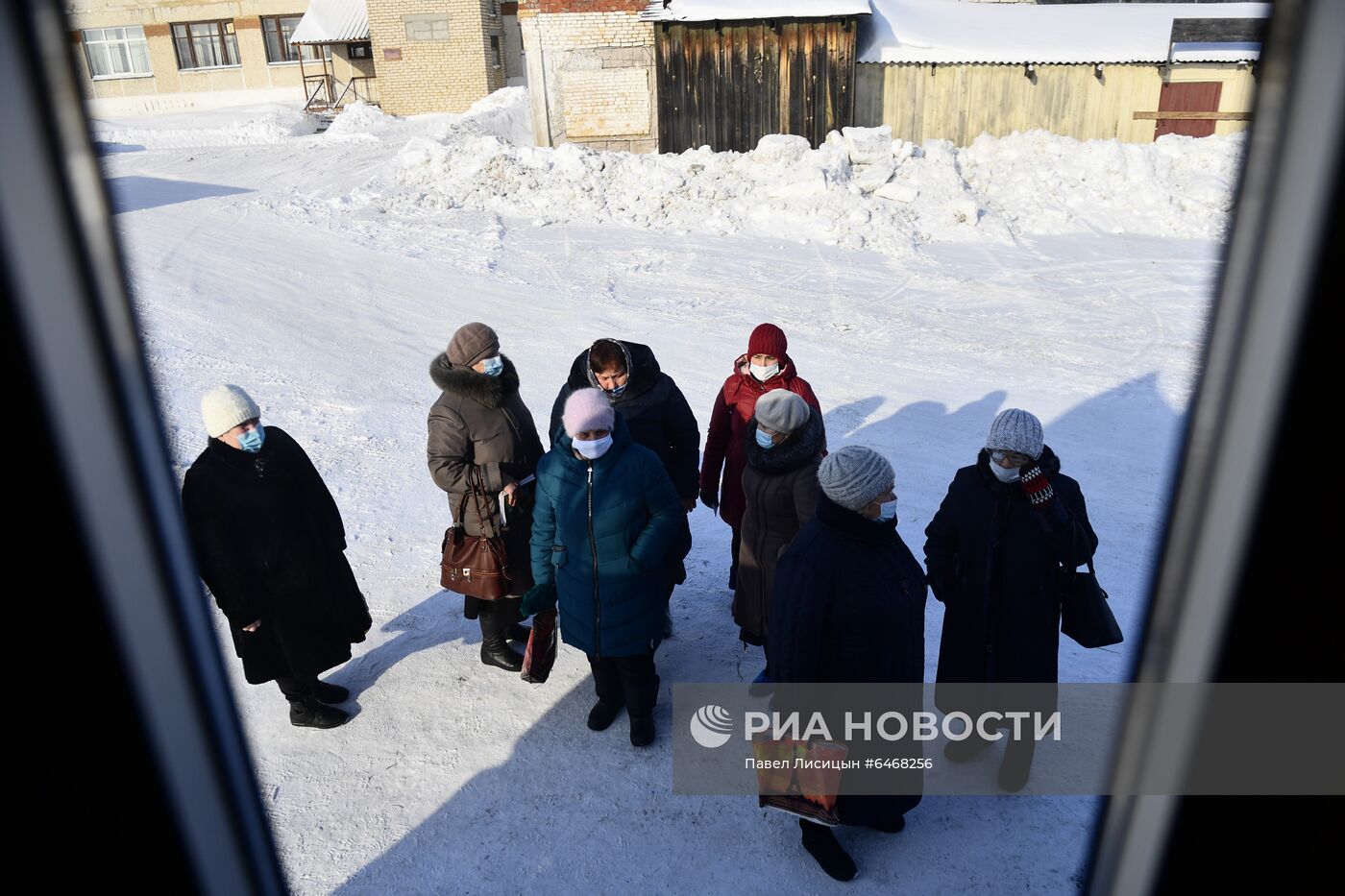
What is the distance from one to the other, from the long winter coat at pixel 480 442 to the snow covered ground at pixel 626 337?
3.11 feet

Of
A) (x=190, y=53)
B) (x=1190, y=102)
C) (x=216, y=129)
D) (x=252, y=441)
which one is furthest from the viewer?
(x=190, y=53)

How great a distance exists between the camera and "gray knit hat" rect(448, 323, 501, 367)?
410 centimetres

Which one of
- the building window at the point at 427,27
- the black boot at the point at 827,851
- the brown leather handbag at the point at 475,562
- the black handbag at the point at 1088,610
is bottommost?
the black boot at the point at 827,851

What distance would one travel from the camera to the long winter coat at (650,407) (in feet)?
14.6

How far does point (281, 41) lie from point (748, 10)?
20.8 metres

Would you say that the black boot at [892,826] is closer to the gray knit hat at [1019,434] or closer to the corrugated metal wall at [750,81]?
the gray knit hat at [1019,434]

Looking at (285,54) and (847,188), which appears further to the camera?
(285,54)

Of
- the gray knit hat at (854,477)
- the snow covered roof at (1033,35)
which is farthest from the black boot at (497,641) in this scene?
the snow covered roof at (1033,35)

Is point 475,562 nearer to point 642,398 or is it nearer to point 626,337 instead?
point 642,398

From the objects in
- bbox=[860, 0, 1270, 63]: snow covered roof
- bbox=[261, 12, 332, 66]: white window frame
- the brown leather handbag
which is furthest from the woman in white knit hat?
bbox=[261, 12, 332, 66]: white window frame

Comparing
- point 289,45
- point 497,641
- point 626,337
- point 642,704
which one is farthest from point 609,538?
point 289,45

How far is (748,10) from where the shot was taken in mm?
16156

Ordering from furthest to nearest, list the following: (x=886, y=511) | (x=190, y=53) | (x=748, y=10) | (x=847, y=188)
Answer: (x=190, y=53) → (x=748, y=10) → (x=847, y=188) → (x=886, y=511)

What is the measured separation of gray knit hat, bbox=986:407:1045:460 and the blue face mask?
2.96 metres
